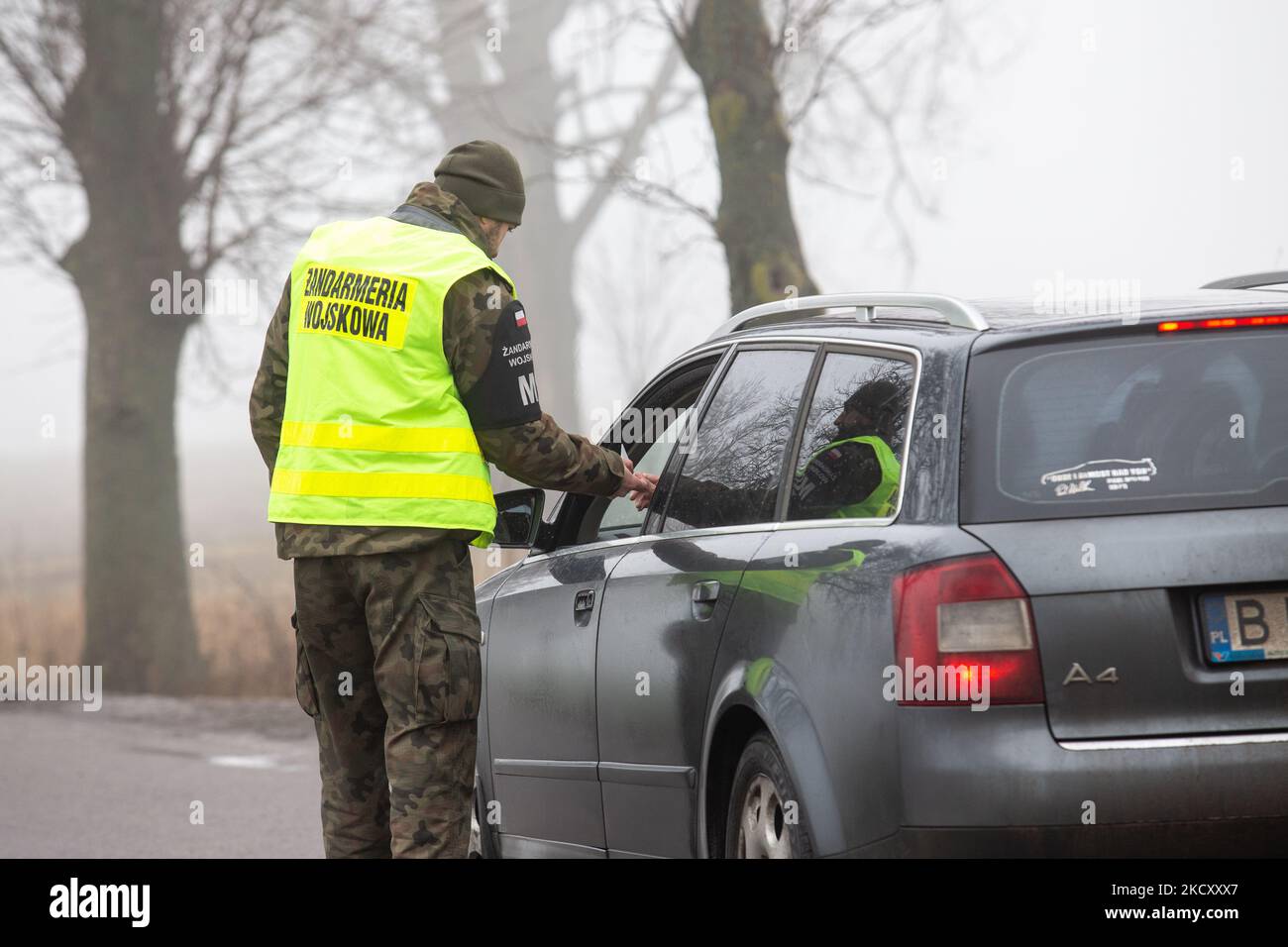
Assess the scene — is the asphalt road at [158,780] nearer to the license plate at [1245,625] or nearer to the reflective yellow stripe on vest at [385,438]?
the reflective yellow stripe on vest at [385,438]

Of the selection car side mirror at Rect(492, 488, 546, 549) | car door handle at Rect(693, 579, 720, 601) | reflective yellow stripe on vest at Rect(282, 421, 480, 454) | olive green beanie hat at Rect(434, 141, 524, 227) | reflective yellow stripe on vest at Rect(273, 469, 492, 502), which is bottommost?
car door handle at Rect(693, 579, 720, 601)

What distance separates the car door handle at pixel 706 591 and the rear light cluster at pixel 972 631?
0.92 m

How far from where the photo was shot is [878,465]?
4391 millimetres

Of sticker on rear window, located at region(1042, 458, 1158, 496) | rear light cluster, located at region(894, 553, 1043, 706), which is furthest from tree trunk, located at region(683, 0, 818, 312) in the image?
rear light cluster, located at region(894, 553, 1043, 706)

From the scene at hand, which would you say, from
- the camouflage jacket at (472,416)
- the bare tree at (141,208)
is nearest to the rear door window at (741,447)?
the camouflage jacket at (472,416)

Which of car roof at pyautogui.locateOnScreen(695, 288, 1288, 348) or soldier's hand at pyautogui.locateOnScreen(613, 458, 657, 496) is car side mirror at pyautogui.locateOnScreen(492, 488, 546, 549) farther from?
car roof at pyautogui.locateOnScreen(695, 288, 1288, 348)

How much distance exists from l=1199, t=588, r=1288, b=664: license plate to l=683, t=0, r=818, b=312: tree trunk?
6.82 m

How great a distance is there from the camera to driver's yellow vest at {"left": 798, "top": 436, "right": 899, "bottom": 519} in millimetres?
4266

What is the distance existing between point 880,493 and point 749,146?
21.8ft

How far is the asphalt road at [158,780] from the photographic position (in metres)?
8.48

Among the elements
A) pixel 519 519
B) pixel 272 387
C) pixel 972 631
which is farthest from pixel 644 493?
pixel 972 631
